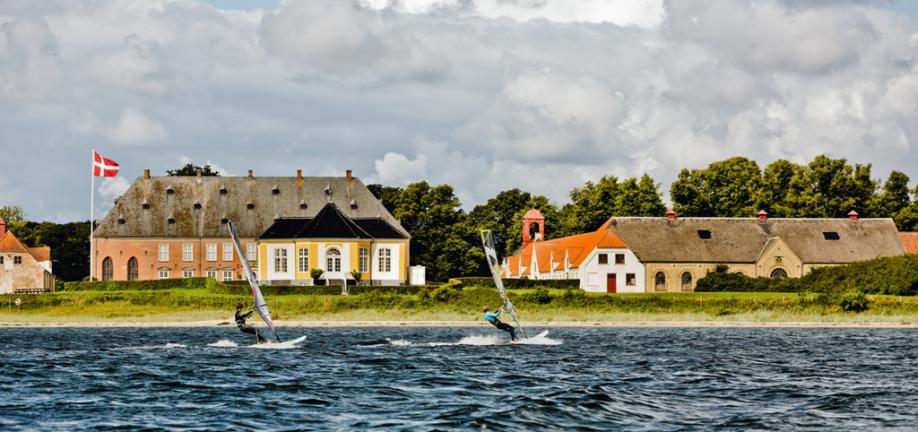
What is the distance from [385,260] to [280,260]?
773 cm

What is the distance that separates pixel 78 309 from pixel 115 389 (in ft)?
134

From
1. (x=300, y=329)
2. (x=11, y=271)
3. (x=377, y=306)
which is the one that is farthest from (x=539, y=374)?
(x=11, y=271)

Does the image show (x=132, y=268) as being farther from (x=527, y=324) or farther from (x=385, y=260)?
(x=527, y=324)

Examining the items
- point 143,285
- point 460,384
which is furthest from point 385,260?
point 460,384

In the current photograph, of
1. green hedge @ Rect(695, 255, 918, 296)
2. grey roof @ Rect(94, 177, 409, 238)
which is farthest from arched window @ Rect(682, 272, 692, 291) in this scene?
grey roof @ Rect(94, 177, 409, 238)

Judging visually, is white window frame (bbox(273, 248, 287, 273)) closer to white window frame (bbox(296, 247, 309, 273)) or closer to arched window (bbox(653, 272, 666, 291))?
white window frame (bbox(296, 247, 309, 273))

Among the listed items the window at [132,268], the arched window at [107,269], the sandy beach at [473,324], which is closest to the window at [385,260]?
the sandy beach at [473,324]

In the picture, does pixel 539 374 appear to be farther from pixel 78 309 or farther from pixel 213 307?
pixel 78 309

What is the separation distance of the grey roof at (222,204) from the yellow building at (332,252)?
7.61m

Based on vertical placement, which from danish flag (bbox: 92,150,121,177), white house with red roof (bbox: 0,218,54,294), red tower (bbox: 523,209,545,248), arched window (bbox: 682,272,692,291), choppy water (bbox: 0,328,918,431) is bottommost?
choppy water (bbox: 0,328,918,431)

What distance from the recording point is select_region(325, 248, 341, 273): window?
8194 centimetres

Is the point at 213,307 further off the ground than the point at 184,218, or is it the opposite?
the point at 184,218

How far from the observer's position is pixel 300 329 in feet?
192

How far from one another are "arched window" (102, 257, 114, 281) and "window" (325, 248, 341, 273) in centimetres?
2178
